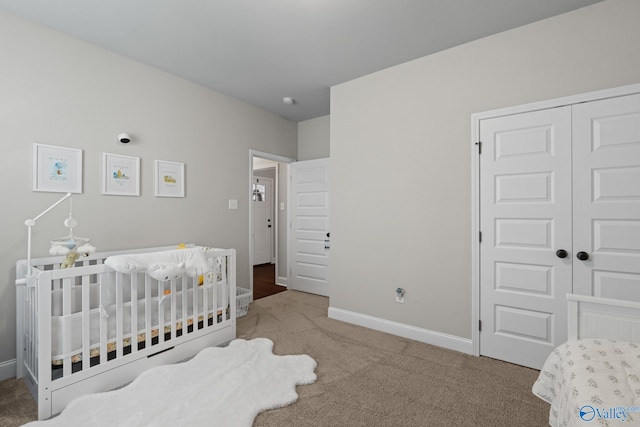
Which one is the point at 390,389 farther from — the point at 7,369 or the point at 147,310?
the point at 7,369

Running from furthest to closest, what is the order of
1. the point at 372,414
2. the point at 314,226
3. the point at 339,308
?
the point at 314,226 → the point at 339,308 → the point at 372,414

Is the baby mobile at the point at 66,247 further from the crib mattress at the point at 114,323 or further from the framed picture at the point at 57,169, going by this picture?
Answer: the crib mattress at the point at 114,323

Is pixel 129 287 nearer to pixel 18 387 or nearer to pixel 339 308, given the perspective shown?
pixel 18 387

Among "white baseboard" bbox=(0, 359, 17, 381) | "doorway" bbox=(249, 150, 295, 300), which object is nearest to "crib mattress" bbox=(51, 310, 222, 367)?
"white baseboard" bbox=(0, 359, 17, 381)

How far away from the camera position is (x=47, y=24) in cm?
221

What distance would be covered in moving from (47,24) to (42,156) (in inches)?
39.4

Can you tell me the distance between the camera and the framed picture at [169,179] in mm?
2936

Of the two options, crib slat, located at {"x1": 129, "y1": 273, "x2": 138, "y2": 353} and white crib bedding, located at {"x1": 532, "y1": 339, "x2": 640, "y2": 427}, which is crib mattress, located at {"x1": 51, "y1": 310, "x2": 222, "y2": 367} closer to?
crib slat, located at {"x1": 129, "y1": 273, "x2": 138, "y2": 353}

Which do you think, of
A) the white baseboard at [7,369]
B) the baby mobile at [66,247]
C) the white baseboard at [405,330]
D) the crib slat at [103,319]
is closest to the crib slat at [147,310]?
the crib slat at [103,319]

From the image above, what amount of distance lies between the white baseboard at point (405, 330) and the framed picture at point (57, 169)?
105 inches

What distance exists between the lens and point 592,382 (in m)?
1.09

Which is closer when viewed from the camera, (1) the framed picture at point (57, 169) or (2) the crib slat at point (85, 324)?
(2) the crib slat at point (85, 324)

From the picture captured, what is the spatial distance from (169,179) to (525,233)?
3266 mm

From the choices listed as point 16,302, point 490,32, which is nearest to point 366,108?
point 490,32
